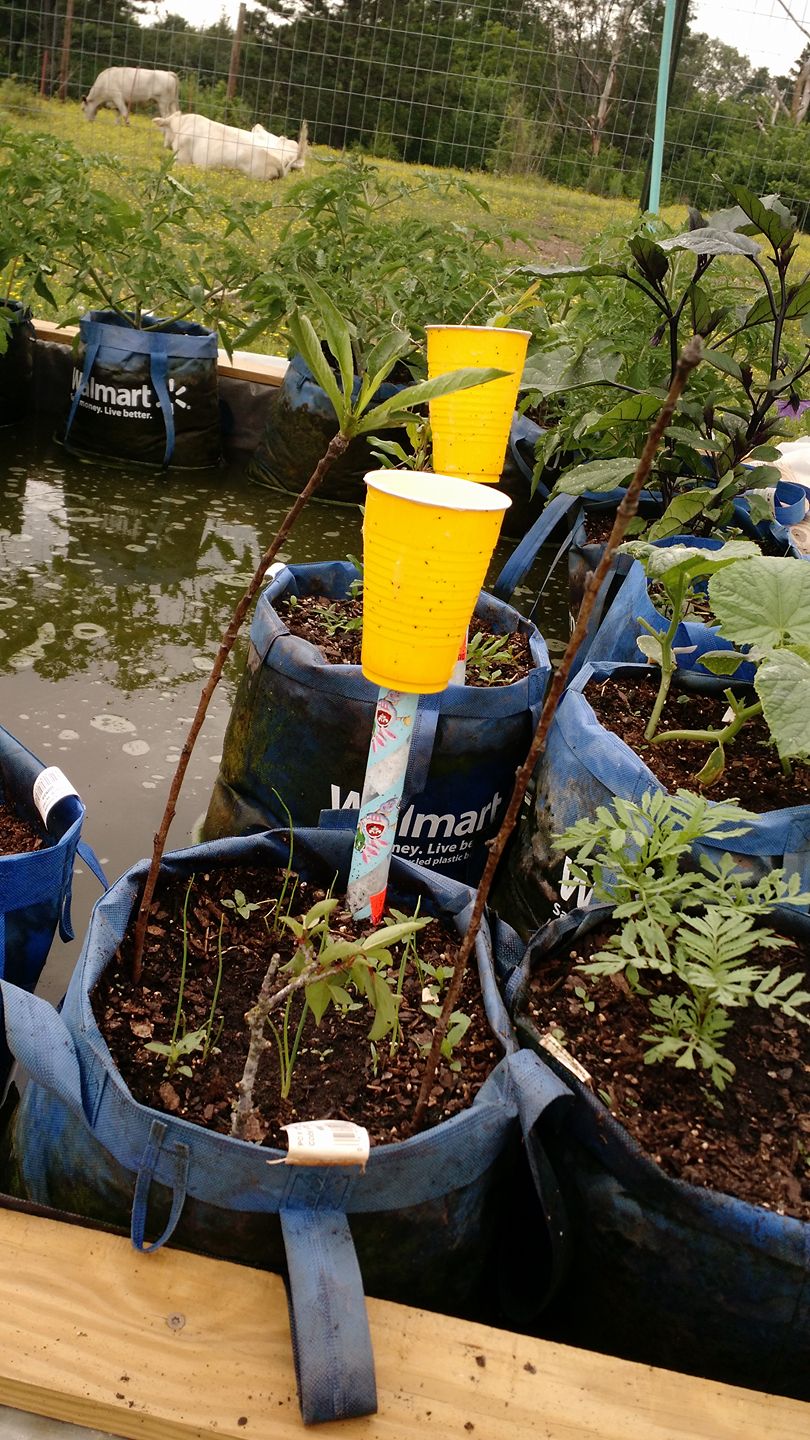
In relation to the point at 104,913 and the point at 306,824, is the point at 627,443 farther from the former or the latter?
the point at 104,913

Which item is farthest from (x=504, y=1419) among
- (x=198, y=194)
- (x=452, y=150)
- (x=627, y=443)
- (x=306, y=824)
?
(x=452, y=150)

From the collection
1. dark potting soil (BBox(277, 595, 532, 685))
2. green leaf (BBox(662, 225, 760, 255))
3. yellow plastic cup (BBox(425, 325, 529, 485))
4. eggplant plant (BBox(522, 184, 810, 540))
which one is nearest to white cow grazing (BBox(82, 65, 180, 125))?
eggplant plant (BBox(522, 184, 810, 540))

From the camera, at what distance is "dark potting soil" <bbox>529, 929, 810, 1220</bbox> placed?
99 centimetres

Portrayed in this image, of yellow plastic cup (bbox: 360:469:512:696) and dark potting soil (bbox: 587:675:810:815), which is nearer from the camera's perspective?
yellow plastic cup (bbox: 360:469:512:696)

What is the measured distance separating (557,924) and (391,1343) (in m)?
0.44

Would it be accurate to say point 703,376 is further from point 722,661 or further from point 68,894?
point 68,894

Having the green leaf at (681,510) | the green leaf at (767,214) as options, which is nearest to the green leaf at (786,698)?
the green leaf at (681,510)

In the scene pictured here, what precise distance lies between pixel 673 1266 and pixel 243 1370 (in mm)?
363

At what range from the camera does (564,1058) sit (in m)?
1.04

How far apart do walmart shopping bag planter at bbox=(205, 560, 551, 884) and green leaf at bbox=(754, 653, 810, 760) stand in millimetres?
394

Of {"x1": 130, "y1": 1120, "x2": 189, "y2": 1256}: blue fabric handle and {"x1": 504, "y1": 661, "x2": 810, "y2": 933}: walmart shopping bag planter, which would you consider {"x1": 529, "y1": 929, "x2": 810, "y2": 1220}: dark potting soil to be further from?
{"x1": 130, "y1": 1120, "x2": 189, "y2": 1256}: blue fabric handle

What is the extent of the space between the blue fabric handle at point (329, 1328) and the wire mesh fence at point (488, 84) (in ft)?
20.2

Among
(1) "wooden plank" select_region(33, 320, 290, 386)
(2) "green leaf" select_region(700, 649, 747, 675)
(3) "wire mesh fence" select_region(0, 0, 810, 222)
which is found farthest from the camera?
(3) "wire mesh fence" select_region(0, 0, 810, 222)

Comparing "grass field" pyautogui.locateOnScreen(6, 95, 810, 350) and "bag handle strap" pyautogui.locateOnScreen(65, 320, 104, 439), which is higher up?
"grass field" pyautogui.locateOnScreen(6, 95, 810, 350)
